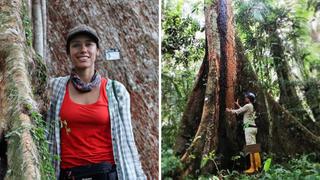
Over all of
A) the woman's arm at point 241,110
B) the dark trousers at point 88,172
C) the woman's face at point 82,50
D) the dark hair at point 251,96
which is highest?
the woman's face at point 82,50

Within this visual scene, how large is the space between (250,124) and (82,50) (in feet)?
5.24

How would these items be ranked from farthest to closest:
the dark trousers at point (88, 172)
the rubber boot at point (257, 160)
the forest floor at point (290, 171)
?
1. the rubber boot at point (257, 160)
2. the forest floor at point (290, 171)
3. the dark trousers at point (88, 172)

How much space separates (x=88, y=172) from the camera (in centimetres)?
211

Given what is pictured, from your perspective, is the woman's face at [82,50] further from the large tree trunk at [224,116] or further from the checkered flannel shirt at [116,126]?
the large tree trunk at [224,116]

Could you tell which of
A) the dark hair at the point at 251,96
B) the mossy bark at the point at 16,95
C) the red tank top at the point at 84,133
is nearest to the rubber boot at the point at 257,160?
the dark hair at the point at 251,96

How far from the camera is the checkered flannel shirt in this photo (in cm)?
219

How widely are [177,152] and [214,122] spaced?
34 centimetres

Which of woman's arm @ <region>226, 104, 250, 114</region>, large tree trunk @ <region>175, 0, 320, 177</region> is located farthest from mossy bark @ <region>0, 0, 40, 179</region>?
woman's arm @ <region>226, 104, 250, 114</region>

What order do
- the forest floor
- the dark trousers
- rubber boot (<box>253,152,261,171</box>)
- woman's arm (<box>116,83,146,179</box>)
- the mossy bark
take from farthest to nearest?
1. rubber boot (<box>253,152,261,171</box>)
2. the forest floor
3. woman's arm (<box>116,83,146,179</box>)
4. the dark trousers
5. the mossy bark

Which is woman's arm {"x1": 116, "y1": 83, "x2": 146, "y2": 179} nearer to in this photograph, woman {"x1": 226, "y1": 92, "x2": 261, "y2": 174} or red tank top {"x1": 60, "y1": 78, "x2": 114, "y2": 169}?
red tank top {"x1": 60, "y1": 78, "x2": 114, "y2": 169}

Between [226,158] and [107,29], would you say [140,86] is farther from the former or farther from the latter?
[226,158]

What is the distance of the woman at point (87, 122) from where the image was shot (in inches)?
83.7

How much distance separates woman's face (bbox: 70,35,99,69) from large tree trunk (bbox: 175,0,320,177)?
54.9 inches

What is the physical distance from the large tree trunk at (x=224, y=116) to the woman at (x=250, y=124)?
36 mm
